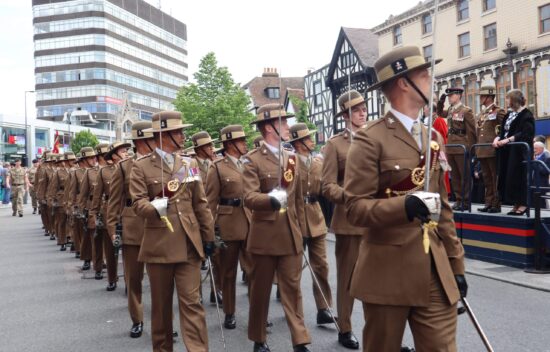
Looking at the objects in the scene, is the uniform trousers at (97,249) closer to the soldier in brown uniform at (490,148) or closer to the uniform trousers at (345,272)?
the uniform trousers at (345,272)

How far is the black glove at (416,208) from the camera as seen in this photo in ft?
10.2

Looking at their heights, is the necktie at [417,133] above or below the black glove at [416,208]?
above

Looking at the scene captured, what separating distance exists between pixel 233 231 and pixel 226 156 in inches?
41.1

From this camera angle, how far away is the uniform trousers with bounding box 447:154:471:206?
1085cm

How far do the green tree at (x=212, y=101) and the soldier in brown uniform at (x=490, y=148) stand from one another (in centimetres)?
4055

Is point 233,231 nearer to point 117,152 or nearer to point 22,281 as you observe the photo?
point 117,152

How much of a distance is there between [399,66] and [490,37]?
33998 mm

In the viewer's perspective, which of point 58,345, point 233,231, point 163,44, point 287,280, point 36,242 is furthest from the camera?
point 163,44

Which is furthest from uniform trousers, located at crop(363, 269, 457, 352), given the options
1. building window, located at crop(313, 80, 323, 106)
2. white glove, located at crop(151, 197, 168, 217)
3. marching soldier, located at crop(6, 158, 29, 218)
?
building window, located at crop(313, 80, 323, 106)

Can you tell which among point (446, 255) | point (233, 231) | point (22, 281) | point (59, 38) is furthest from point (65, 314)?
point (59, 38)

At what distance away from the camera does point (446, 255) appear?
3.46m

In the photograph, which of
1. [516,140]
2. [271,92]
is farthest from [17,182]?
[271,92]

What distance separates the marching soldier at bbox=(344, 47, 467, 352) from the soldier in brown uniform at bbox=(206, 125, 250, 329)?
413 cm

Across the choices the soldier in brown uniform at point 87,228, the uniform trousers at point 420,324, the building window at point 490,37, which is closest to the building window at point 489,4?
the building window at point 490,37
